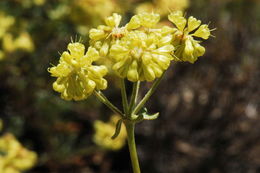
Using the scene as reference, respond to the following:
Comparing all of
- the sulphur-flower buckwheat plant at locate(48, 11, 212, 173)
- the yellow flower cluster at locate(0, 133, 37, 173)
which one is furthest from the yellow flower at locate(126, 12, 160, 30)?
the yellow flower cluster at locate(0, 133, 37, 173)

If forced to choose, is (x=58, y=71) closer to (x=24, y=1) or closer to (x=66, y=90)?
(x=66, y=90)

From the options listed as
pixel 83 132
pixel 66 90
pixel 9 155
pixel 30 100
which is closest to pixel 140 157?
pixel 83 132

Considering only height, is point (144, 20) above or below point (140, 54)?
above

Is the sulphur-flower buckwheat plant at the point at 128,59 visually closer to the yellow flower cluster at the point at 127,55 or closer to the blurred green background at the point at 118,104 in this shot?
the yellow flower cluster at the point at 127,55

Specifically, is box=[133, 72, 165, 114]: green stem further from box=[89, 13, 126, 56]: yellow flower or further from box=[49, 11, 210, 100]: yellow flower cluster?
box=[89, 13, 126, 56]: yellow flower

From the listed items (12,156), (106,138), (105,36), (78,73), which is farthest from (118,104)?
(78,73)

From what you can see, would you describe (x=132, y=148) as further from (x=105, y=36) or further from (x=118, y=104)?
(x=118, y=104)
